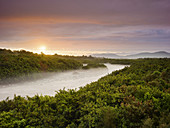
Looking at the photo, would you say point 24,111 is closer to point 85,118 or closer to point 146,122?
point 85,118

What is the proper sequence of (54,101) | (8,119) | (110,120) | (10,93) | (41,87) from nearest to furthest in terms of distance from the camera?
(110,120)
(8,119)
(54,101)
(10,93)
(41,87)

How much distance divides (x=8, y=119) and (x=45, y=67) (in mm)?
9561

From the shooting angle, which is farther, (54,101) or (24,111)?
(54,101)

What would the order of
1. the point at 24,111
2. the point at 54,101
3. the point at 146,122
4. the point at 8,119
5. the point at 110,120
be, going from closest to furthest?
1. the point at 146,122
2. the point at 110,120
3. the point at 8,119
4. the point at 24,111
5. the point at 54,101

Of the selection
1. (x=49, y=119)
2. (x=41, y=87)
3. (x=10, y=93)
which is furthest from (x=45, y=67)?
(x=49, y=119)

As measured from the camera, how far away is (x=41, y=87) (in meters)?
9.60

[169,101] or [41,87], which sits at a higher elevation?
[169,101]

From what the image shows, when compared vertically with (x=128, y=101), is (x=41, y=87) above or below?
below

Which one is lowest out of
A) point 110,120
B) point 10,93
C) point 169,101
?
point 10,93

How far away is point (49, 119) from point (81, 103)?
1.25 metres

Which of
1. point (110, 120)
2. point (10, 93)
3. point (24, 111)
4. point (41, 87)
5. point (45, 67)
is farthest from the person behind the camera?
point (45, 67)

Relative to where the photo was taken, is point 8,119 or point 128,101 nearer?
point 8,119

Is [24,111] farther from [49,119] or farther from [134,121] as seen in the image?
[134,121]

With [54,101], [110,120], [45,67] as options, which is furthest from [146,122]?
[45,67]
